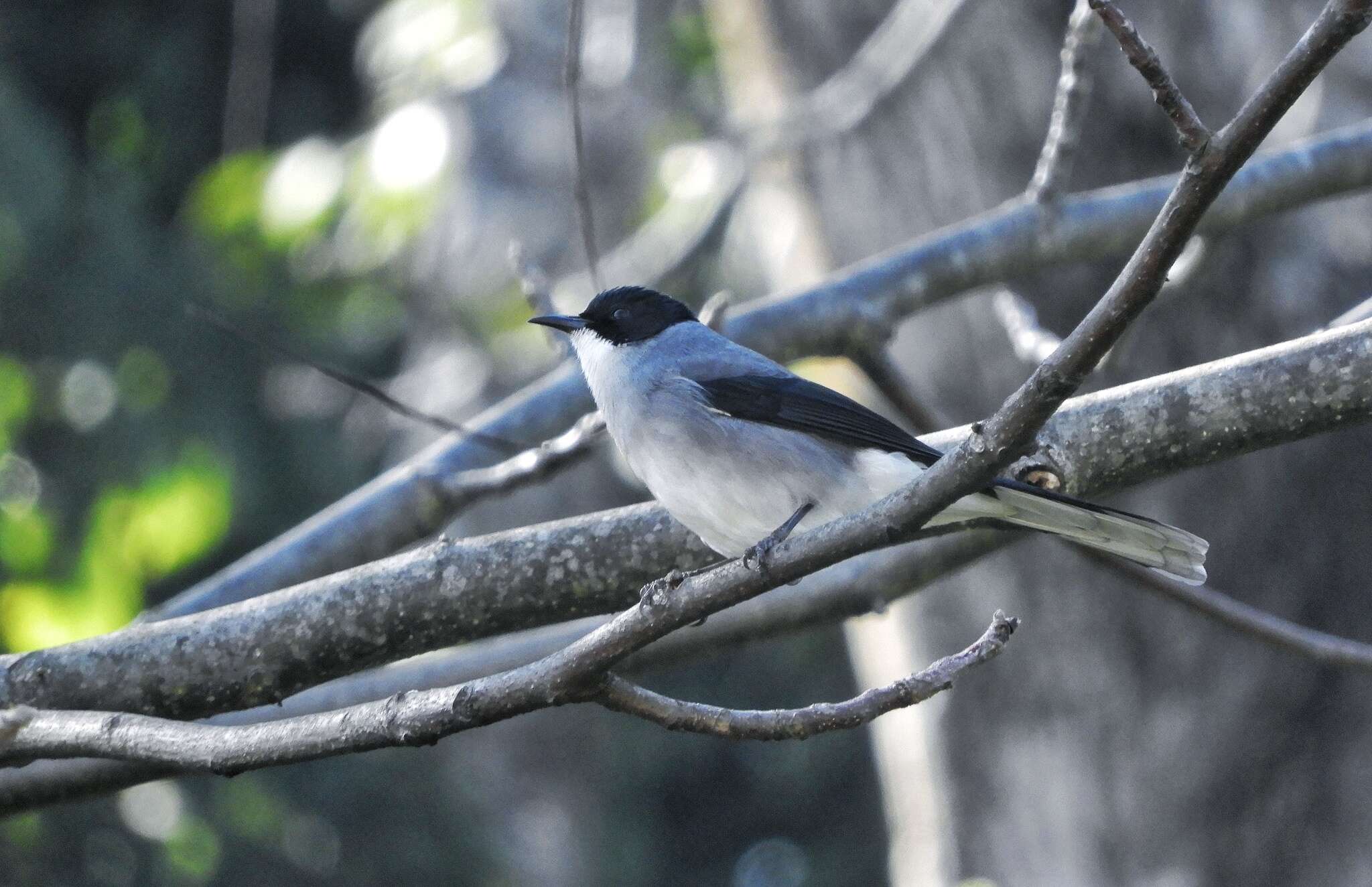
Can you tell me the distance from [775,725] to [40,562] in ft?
8.96

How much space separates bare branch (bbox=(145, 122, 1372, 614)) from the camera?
368cm

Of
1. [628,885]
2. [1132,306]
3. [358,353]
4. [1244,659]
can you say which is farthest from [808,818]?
[1132,306]

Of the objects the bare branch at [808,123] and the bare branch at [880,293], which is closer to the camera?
the bare branch at [880,293]

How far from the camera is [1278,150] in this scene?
3957 mm

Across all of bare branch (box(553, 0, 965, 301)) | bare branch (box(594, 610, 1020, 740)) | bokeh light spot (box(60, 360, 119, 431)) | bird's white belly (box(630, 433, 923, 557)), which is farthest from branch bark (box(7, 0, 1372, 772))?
bokeh light spot (box(60, 360, 119, 431))

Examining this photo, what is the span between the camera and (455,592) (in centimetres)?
272

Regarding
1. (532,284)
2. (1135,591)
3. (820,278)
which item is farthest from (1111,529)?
(820,278)

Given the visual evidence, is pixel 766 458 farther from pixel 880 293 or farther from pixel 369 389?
pixel 369 389

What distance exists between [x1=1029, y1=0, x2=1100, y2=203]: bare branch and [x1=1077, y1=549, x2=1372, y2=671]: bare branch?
109cm

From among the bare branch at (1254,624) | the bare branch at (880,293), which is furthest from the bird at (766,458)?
the bare branch at (1254,624)

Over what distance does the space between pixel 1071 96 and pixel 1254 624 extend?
54.8 inches

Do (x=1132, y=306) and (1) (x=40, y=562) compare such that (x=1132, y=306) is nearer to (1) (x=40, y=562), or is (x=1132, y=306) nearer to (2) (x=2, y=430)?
(1) (x=40, y=562)

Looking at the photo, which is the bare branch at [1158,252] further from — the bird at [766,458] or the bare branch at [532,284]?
the bare branch at [532,284]

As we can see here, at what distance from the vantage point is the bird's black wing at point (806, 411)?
121 inches
